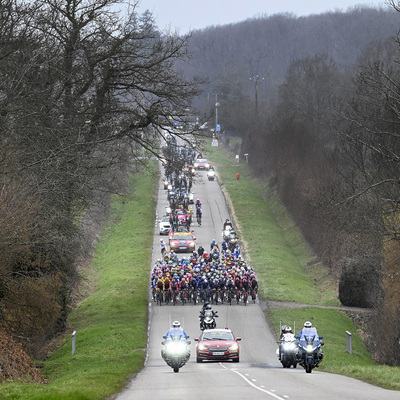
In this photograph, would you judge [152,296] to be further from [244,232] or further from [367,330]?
[244,232]

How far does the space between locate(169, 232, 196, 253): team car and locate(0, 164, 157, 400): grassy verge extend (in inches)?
85.4

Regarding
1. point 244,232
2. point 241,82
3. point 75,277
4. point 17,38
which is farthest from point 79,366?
point 241,82

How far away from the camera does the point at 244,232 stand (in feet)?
250

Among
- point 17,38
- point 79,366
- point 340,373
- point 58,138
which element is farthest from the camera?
point 17,38

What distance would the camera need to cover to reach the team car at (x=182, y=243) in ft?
216

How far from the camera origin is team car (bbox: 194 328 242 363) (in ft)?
97.5

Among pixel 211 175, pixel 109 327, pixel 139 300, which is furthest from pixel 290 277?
pixel 211 175

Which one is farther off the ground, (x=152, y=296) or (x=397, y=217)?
(x=397, y=217)

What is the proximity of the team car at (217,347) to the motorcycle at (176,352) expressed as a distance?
2726 mm

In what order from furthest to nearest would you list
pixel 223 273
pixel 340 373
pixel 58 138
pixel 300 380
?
1. pixel 223 273
2. pixel 58 138
3. pixel 340 373
4. pixel 300 380

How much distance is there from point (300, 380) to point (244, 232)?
2146 inches

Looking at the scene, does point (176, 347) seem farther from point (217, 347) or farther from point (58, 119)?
point (58, 119)

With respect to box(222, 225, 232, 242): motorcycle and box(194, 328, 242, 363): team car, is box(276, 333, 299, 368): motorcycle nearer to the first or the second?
box(194, 328, 242, 363): team car

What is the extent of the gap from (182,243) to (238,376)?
142 ft
